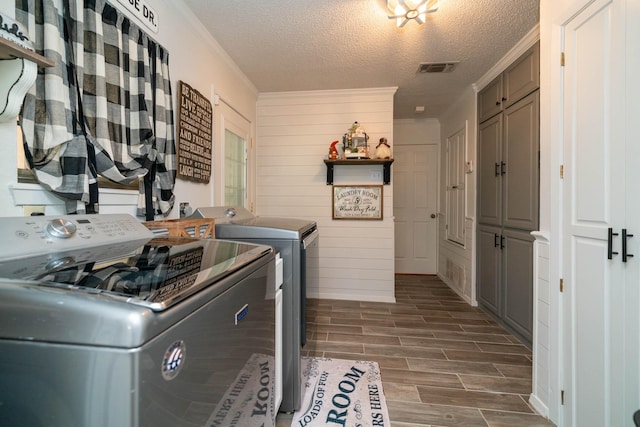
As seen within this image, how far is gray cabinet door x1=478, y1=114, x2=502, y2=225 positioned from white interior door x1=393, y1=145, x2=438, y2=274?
144 cm

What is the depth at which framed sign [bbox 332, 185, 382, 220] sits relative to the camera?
3.37 m

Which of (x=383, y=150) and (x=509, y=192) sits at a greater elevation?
(x=383, y=150)

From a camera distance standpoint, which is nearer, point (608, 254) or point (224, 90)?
point (608, 254)

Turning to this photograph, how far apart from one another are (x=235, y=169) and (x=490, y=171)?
8.66 feet

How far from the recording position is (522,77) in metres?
2.40

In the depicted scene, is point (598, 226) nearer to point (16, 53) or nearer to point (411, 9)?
point (411, 9)

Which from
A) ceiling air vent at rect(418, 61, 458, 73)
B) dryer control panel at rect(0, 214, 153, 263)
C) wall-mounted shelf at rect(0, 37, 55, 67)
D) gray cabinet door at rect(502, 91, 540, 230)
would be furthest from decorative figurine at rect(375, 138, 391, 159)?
wall-mounted shelf at rect(0, 37, 55, 67)

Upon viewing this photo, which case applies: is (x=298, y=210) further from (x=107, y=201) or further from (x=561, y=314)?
(x=561, y=314)

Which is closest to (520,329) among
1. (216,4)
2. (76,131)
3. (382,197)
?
(382,197)

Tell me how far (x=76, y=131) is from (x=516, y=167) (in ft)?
9.93

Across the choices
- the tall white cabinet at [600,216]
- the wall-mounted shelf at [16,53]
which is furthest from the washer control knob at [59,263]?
the tall white cabinet at [600,216]

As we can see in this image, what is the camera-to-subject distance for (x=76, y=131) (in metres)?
1.13

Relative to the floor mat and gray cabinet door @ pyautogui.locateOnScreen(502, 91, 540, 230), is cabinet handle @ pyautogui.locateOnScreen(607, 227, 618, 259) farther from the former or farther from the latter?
the floor mat

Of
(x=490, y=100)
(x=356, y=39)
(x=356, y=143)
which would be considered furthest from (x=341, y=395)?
(x=490, y=100)
